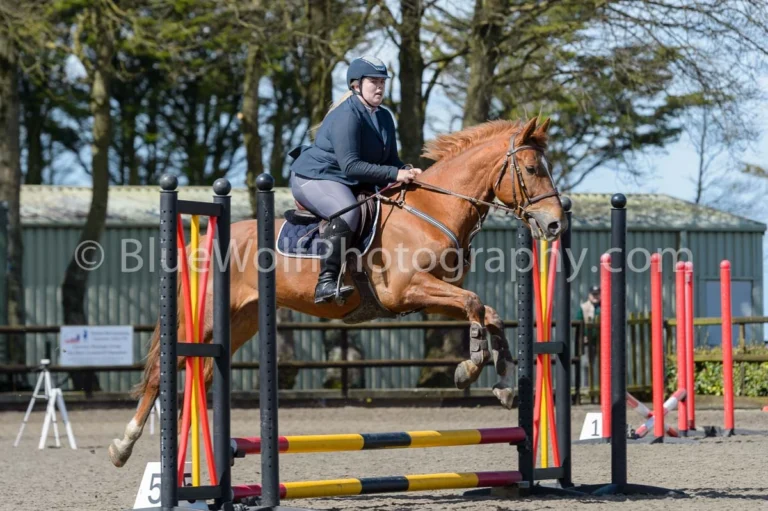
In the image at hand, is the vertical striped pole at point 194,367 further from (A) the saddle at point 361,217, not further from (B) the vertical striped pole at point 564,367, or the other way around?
(B) the vertical striped pole at point 564,367

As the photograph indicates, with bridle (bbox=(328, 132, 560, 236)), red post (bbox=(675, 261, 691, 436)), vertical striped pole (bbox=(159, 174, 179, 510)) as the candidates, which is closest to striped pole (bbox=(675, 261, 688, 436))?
red post (bbox=(675, 261, 691, 436))

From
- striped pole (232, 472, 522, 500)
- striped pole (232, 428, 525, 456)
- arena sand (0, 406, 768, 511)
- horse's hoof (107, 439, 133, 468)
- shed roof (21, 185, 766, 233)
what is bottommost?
arena sand (0, 406, 768, 511)

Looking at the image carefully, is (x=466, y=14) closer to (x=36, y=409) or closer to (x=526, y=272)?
(x=36, y=409)

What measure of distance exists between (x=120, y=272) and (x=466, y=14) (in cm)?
743

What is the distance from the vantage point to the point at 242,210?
68.9 ft

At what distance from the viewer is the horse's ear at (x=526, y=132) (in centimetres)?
673

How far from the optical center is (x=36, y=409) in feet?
54.2

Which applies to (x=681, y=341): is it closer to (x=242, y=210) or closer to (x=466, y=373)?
(x=466, y=373)

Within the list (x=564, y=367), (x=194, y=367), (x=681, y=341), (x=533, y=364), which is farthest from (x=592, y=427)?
(x=194, y=367)

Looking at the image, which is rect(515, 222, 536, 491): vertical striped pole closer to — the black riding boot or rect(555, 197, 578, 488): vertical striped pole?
rect(555, 197, 578, 488): vertical striped pole

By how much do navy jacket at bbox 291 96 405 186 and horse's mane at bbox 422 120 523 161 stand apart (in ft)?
1.14

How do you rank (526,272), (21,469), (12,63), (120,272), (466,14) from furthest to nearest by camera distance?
(120,272)
(12,63)
(466,14)
(21,469)
(526,272)

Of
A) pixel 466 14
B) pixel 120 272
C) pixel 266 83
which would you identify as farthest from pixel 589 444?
pixel 266 83

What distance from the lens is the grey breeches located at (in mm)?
6785
